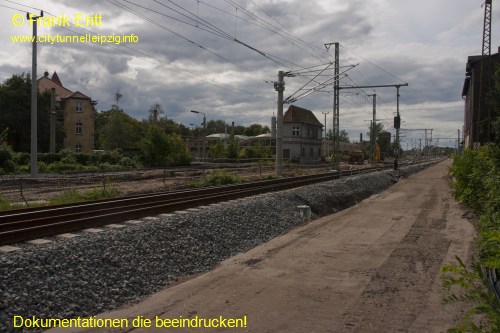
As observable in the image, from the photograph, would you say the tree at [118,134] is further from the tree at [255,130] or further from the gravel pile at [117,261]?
the tree at [255,130]

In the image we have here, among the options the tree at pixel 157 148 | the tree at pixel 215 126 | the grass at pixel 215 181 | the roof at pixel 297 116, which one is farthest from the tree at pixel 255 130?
the grass at pixel 215 181

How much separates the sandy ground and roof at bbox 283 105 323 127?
6418cm

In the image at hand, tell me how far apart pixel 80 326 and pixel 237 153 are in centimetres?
5614

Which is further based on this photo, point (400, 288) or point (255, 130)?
point (255, 130)

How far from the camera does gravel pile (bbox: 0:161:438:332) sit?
6164mm

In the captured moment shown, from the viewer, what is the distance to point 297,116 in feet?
253

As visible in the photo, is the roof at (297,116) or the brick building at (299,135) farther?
the roof at (297,116)

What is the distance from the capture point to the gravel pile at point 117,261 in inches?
243

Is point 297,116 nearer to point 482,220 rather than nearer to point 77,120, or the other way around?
point 77,120

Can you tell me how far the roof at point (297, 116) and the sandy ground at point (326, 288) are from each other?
6418cm

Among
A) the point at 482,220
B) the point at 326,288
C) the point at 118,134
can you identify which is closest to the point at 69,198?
the point at 326,288

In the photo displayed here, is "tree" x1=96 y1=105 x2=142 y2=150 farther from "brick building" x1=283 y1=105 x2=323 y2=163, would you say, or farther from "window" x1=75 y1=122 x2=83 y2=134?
"brick building" x1=283 y1=105 x2=323 y2=163

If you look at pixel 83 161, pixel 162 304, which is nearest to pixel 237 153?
pixel 83 161

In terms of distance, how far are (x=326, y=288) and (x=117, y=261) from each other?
3.66 metres
